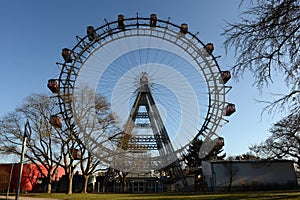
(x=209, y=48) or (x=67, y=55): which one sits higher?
(x=209, y=48)

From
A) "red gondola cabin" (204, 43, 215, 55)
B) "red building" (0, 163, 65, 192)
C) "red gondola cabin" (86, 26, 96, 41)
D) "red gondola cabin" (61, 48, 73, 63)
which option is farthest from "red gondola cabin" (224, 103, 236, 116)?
"red building" (0, 163, 65, 192)

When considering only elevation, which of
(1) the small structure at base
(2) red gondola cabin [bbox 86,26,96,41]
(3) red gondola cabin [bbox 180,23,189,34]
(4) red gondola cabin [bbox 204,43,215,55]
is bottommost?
(1) the small structure at base

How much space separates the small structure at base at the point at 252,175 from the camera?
26625 mm

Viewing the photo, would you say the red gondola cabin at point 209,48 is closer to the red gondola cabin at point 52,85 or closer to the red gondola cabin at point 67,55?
the red gondola cabin at point 67,55

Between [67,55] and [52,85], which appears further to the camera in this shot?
[67,55]

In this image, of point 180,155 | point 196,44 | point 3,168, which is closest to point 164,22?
point 196,44

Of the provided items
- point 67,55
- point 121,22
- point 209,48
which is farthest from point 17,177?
point 209,48

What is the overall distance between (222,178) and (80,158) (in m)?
15.0

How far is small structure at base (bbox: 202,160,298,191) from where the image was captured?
26625 mm

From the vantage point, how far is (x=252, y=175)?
27.2 meters

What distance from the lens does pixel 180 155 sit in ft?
81.4

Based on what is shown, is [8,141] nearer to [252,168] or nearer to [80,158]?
[80,158]

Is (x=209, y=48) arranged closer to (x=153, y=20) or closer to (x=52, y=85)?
(x=153, y=20)

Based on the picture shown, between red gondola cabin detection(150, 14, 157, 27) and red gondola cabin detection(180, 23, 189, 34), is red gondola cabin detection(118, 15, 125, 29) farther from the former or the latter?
red gondola cabin detection(180, 23, 189, 34)
